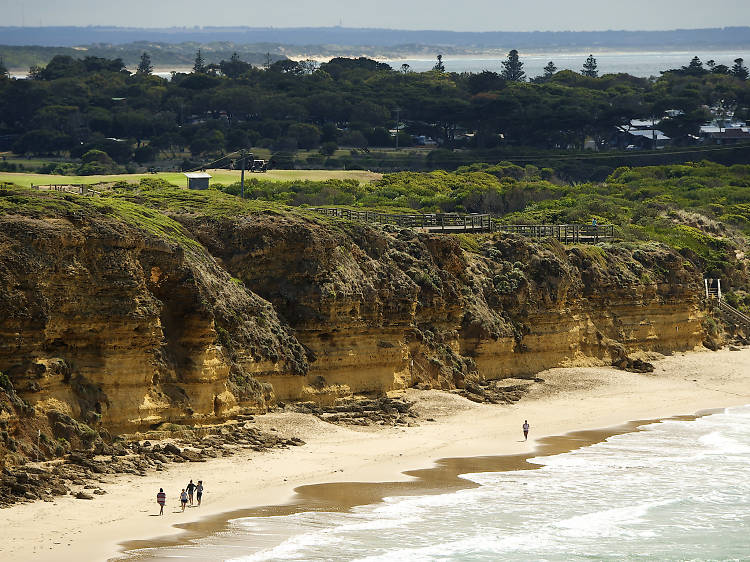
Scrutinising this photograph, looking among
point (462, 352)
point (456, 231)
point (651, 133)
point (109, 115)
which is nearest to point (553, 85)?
point (651, 133)

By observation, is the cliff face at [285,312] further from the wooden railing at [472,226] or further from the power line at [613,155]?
the power line at [613,155]

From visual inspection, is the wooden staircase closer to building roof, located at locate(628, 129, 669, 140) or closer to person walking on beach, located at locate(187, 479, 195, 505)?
person walking on beach, located at locate(187, 479, 195, 505)

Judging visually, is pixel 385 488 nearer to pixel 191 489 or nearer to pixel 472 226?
pixel 191 489

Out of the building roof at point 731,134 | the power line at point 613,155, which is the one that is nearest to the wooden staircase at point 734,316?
the power line at point 613,155

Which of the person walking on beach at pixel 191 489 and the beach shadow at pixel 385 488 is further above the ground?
the person walking on beach at pixel 191 489

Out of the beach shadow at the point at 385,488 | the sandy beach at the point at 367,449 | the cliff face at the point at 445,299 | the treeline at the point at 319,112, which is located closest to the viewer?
the sandy beach at the point at 367,449

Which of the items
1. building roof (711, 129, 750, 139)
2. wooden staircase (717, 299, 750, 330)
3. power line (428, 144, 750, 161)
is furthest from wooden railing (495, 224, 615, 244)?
building roof (711, 129, 750, 139)
